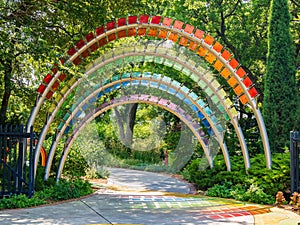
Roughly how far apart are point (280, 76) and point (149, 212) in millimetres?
9438

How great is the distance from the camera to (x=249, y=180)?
470 inches

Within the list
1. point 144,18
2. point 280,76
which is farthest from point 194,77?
point 280,76

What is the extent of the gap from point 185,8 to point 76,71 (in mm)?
10872

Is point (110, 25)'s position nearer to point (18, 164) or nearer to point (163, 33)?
point (163, 33)

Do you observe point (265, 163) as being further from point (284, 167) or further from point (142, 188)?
point (142, 188)

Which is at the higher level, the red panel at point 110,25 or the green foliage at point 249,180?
the red panel at point 110,25

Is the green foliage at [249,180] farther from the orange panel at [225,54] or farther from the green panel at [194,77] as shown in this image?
the orange panel at [225,54]

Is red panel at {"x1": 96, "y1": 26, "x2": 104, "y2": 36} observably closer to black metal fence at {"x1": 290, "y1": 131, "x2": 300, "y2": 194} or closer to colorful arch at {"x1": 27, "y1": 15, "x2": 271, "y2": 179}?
colorful arch at {"x1": 27, "y1": 15, "x2": 271, "y2": 179}

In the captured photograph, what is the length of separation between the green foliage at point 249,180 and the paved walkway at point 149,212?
2.23 ft

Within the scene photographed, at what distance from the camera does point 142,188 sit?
14.5 m

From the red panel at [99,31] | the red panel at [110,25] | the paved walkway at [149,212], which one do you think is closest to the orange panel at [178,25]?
the red panel at [110,25]

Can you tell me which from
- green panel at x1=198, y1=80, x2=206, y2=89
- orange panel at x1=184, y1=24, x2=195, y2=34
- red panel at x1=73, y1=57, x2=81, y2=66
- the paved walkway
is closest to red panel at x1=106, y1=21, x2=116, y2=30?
red panel at x1=73, y1=57, x2=81, y2=66

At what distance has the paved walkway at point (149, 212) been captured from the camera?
8008 mm

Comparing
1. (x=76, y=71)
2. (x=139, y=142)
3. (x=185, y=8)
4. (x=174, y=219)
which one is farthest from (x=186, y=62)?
(x=139, y=142)
